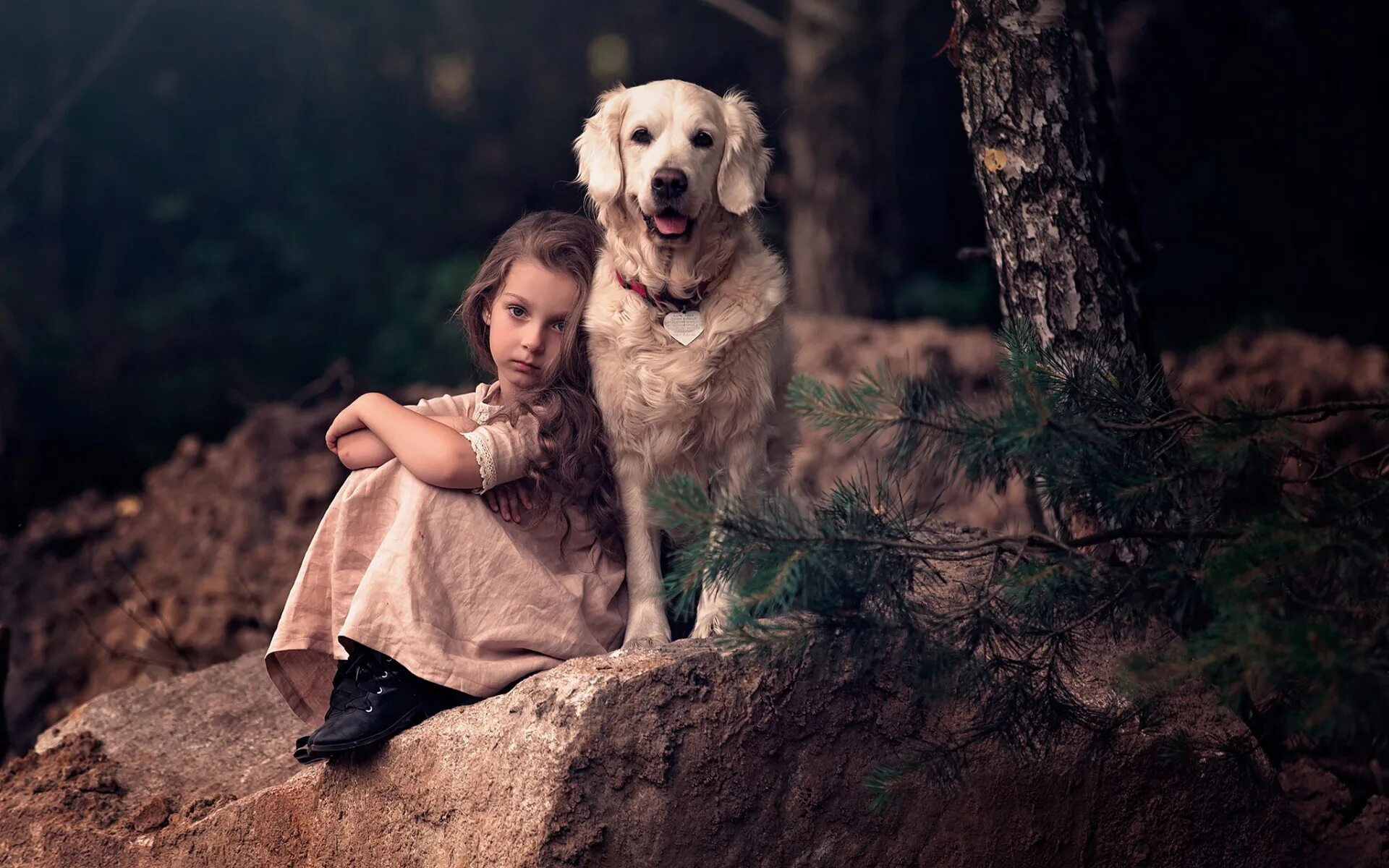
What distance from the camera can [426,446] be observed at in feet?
8.93

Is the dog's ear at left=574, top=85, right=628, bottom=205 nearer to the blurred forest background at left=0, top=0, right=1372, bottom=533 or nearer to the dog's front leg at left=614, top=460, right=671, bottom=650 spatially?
the dog's front leg at left=614, top=460, right=671, bottom=650

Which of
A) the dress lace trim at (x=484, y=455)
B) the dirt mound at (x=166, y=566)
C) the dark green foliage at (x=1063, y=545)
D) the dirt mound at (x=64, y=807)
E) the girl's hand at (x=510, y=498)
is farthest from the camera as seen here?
the dirt mound at (x=166, y=566)

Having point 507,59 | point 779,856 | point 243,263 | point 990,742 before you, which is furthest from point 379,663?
point 507,59

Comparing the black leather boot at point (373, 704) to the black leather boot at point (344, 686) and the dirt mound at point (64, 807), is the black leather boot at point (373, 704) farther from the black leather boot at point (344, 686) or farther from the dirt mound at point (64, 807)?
the dirt mound at point (64, 807)

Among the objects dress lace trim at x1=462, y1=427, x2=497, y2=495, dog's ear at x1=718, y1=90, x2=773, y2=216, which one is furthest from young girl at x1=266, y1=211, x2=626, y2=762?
dog's ear at x1=718, y1=90, x2=773, y2=216

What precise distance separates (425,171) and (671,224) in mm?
8103

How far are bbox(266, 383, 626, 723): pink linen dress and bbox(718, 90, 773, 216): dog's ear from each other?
71cm

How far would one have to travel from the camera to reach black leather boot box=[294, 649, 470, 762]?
262 centimetres

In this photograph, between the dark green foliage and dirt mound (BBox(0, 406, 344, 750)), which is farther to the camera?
dirt mound (BBox(0, 406, 344, 750))

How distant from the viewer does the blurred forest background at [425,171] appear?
334 inches

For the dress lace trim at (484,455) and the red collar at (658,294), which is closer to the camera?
the dress lace trim at (484,455)

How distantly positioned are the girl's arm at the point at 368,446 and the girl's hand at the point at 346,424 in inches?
0.4

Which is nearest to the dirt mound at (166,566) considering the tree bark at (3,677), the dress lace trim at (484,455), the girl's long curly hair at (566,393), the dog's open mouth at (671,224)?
the tree bark at (3,677)

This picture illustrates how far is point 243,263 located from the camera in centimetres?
959
